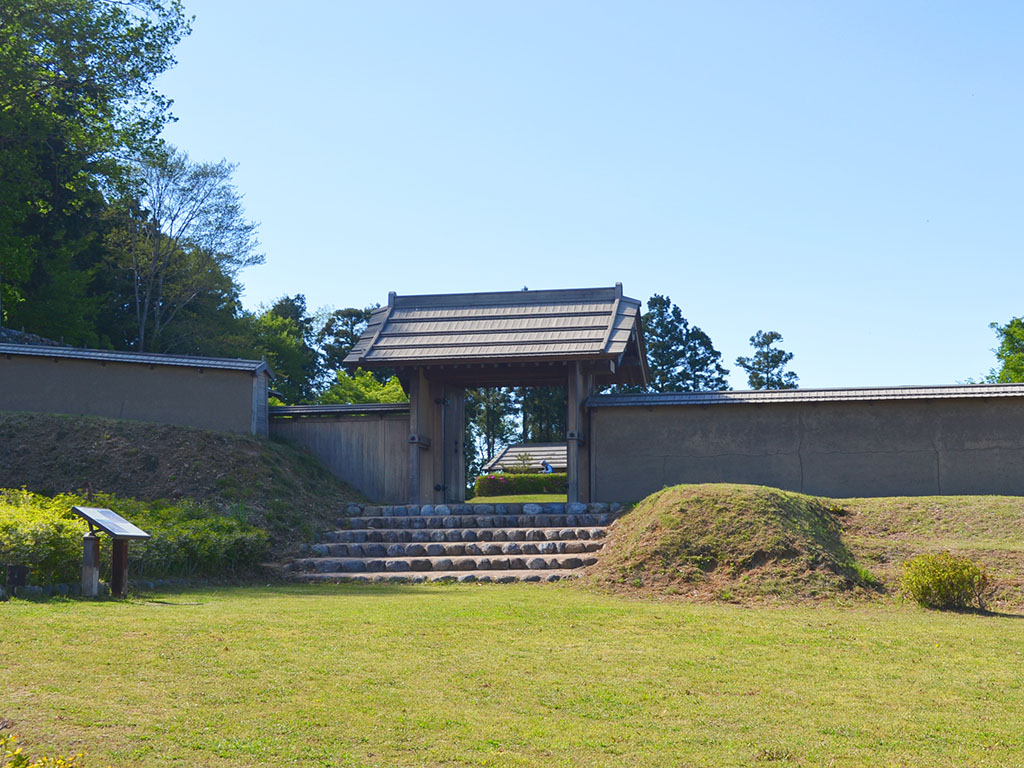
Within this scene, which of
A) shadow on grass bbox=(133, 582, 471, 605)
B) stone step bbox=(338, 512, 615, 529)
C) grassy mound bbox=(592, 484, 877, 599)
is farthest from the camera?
stone step bbox=(338, 512, 615, 529)

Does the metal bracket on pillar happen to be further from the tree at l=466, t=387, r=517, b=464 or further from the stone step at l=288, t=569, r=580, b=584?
the tree at l=466, t=387, r=517, b=464

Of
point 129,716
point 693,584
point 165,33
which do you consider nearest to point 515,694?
point 129,716

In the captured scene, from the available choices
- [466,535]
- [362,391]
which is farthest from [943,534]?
[362,391]

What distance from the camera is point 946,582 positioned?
11727 mm

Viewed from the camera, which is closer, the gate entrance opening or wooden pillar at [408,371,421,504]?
the gate entrance opening

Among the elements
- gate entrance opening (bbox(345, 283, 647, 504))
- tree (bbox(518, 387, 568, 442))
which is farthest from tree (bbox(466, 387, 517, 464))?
gate entrance opening (bbox(345, 283, 647, 504))

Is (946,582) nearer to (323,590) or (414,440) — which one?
(323,590)

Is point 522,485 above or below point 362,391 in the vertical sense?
below

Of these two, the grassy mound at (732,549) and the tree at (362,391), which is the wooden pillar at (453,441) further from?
the tree at (362,391)

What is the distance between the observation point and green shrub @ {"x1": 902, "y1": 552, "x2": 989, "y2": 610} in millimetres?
11680

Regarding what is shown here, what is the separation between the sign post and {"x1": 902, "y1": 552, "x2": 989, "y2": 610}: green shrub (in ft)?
30.0

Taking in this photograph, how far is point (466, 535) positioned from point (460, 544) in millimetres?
381

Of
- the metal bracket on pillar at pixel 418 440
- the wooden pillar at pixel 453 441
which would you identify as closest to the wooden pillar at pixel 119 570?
the metal bracket on pillar at pixel 418 440

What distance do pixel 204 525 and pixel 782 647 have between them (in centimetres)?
967
